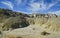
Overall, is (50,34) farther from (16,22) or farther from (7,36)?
(16,22)

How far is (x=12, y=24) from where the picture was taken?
1405cm

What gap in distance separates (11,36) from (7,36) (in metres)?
0.51

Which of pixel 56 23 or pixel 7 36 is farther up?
pixel 56 23

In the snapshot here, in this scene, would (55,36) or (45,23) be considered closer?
(55,36)

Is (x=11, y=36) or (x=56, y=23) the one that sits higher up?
(x=56, y=23)

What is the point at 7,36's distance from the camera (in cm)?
959

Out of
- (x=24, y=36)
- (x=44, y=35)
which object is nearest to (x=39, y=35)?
(x=44, y=35)

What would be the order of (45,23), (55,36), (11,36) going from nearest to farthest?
(55,36) → (11,36) → (45,23)

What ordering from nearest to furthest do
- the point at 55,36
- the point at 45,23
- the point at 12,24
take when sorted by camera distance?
the point at 55,36 < the point at 45,23 < the point at 12,24

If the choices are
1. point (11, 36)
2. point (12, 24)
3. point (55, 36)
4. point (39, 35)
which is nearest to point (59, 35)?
point (55, 36)

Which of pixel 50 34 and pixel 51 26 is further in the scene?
pixel 51 26

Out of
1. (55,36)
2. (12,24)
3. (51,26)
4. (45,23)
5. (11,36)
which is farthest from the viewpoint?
(12,24)

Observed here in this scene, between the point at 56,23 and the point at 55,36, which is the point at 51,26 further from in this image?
the point at 55,36

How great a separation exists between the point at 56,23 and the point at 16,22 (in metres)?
5.03
